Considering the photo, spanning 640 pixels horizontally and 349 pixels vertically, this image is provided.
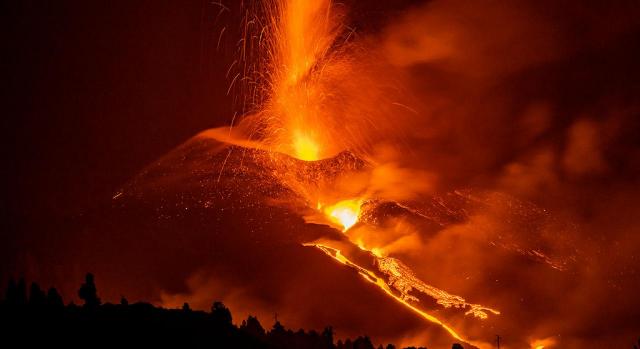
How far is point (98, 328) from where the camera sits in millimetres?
20469

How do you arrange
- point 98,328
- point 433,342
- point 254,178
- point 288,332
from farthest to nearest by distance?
point 254,178 < point 433,342 < point 288,332 < point 98,328

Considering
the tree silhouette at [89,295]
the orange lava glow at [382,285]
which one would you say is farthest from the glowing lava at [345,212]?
the tree silhouette at [89,295]

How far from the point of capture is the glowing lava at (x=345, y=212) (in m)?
41.0

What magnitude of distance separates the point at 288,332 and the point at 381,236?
11034 mm

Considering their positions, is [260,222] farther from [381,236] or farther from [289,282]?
[381,236]

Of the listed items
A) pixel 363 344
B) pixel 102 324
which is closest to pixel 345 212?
pixel 363 344

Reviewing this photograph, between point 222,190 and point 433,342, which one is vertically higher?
point 222,190

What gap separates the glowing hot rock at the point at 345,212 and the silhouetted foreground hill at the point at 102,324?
16.3 meters

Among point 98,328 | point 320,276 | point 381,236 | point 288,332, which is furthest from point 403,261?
point 98,328

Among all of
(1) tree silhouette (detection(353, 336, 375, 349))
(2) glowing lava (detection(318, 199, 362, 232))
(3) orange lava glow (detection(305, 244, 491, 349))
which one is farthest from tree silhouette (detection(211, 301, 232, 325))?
(2) glowing lava (detection(318, 199, 362, 232))

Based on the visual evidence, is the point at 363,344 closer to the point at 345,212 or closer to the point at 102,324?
the point at 345,212

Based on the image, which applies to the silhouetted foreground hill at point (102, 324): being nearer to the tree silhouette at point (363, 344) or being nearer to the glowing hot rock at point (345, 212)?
the tree silhouette at point (363, 344)

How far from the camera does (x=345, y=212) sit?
41750 mm

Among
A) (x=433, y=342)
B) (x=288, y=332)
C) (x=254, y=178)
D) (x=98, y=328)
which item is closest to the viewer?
(x=98, y=328)
